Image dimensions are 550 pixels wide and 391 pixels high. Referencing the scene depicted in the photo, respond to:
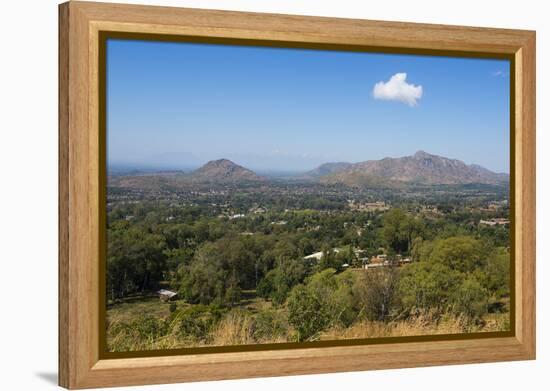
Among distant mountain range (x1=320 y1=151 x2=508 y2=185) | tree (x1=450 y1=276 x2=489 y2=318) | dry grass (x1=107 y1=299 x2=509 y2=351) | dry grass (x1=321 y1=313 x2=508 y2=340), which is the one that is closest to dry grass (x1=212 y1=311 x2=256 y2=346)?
dry grass (x1=107 y1=299 x2=509 y2=351)

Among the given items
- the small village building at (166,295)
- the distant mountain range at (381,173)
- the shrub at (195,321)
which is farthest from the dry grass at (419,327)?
the small village building at (166,295)

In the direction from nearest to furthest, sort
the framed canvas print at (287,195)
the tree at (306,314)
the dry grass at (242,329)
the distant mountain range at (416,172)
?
1. the framed canvas print at (287,195)
2. the dry grass at (242,329)
3. the tree at (306,314)
4. the distant mountain range at (416,172)

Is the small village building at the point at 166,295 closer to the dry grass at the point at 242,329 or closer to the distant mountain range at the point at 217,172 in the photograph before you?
the dry grass at the point at 242,329

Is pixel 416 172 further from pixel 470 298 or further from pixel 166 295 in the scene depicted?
pixel 166 295

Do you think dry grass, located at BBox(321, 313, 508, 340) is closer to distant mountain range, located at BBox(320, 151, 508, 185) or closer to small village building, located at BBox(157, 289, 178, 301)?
distant mountain range, located at BBox(320, 151, 508, 185)

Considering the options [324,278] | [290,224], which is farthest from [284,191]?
[324,278]

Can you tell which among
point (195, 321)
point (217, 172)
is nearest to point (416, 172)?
point (217, 172)

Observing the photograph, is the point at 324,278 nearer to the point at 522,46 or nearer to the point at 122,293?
the point at 122,293
